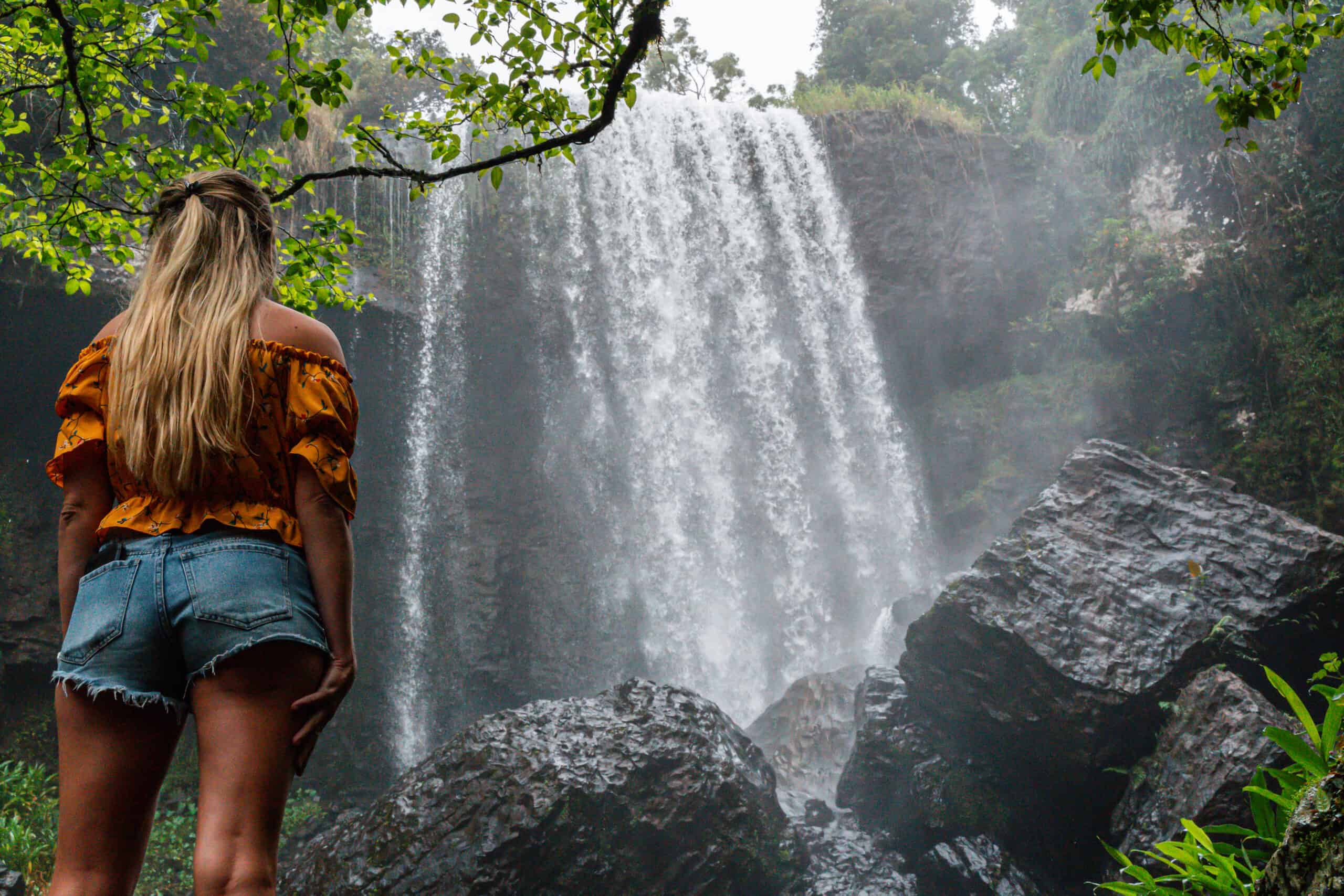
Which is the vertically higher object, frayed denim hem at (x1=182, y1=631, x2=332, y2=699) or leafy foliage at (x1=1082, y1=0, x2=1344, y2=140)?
leafy foliage at (x1=1082, y1=0, x2=1344, y2=140)

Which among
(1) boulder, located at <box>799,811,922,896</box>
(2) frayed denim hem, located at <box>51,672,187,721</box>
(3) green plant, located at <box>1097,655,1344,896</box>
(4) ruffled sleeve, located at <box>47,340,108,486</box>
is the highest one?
(4) ruffled sleeve, located at <box>47,340,108,486</box>

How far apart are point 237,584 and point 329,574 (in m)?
0.16

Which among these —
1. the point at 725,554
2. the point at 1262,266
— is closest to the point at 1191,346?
the point at 1262,266

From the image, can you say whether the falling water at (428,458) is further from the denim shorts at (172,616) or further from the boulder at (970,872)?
the denim shorts at (172,616)

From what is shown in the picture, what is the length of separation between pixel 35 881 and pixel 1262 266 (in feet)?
53.3

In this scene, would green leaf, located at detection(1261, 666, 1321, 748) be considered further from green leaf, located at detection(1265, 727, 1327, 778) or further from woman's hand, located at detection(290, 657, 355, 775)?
woman's hand, located at detection(290, 657, 355, 775)

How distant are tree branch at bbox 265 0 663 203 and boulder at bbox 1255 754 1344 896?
273cm

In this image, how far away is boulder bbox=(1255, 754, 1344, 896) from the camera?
1155mm

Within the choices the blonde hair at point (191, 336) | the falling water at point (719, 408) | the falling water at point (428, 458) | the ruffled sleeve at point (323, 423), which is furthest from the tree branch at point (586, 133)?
the falling water at point (719, 408)

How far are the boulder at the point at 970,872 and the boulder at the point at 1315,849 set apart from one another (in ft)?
19.7

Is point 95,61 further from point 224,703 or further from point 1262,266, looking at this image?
point 1262,266

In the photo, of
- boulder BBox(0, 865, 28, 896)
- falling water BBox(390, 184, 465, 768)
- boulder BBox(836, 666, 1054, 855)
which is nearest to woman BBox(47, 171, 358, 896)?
boulder BBox(0, 865, 28, 896)

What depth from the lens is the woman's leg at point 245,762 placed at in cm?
122

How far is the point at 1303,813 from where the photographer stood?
126cm
